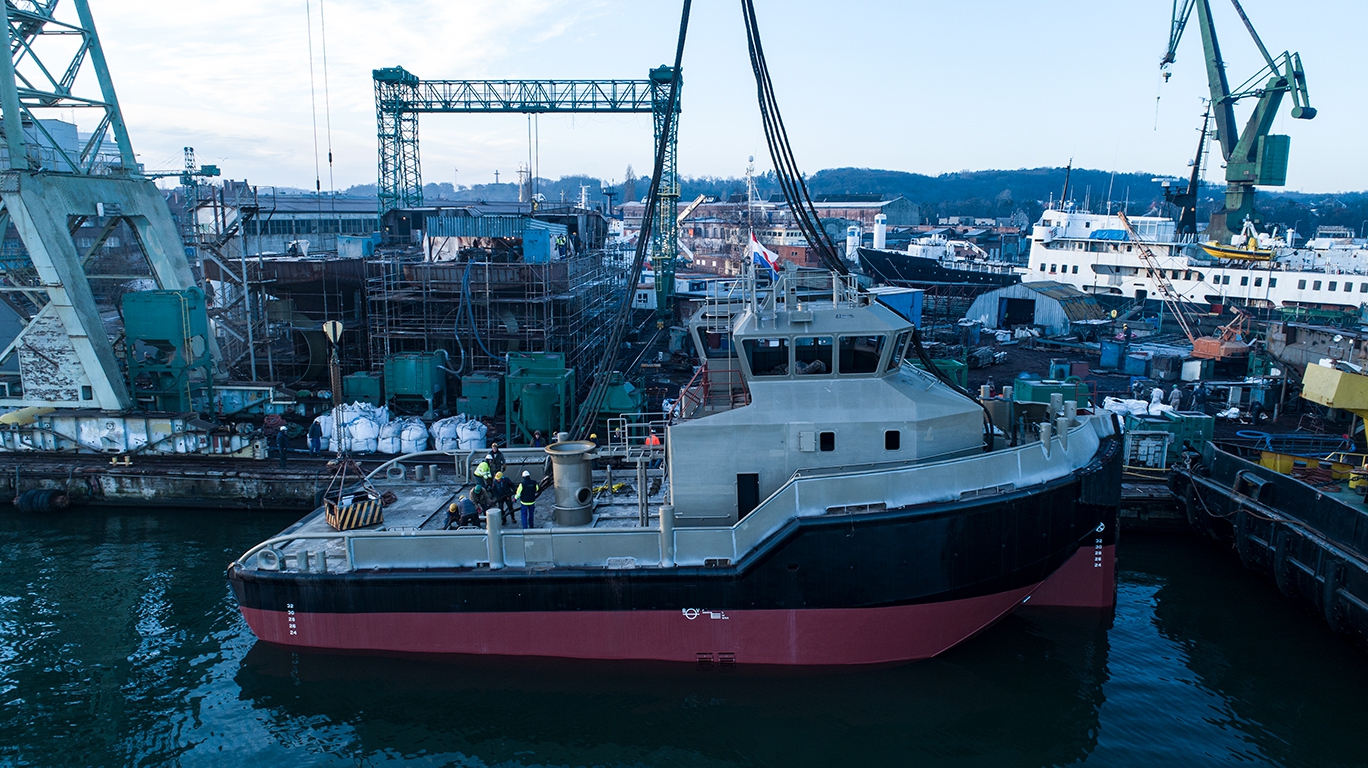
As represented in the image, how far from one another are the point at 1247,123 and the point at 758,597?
5986 cm

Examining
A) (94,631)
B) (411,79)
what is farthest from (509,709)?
(411,79)

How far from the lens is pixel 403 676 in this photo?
1150cm

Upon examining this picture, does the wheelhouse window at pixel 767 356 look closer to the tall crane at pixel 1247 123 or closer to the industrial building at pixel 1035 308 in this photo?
the industrial building at pixel 1035 308

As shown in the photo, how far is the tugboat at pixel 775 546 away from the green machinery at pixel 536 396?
316 inches

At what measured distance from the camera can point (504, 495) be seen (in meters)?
12.5

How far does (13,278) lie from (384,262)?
29.7ft

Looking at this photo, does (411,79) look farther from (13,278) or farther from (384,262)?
(13,278)

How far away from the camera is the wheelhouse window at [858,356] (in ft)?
37.8

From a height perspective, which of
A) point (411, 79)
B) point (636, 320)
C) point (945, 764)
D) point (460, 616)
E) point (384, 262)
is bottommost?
point (945, 764)

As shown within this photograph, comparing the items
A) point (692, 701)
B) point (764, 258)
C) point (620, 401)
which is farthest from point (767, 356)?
point (620, 401)

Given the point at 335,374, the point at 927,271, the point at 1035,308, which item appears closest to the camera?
the point at 335,374

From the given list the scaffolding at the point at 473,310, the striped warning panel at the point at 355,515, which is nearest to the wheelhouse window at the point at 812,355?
the striped warning panel at the point at 355,515

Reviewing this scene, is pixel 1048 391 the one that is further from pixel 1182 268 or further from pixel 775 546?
pixel 1182 268

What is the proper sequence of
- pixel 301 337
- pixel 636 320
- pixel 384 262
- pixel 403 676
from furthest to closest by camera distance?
pixel 636 320, pixel 301 337, pixel 384 262, pixel 403 676
